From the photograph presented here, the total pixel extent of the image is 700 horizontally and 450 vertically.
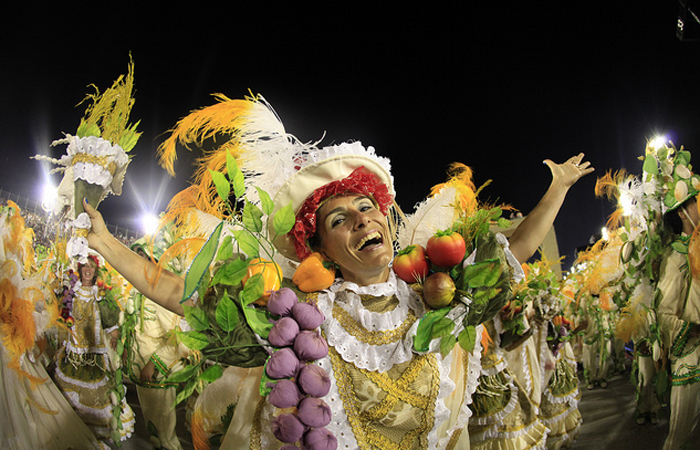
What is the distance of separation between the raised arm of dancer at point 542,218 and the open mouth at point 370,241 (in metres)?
0.58

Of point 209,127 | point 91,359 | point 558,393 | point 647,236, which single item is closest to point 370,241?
point 209,127

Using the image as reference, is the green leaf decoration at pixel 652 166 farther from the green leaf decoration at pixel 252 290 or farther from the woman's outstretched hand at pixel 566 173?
the green leaf decoration at pixel 252 290

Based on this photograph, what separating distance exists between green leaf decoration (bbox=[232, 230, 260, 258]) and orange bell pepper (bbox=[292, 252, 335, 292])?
0.31 meters

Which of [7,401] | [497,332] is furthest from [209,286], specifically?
[497,332]

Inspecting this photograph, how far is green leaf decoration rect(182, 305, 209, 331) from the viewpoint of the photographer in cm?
139

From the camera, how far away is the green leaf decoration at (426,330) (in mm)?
1581

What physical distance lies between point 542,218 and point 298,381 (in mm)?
1193

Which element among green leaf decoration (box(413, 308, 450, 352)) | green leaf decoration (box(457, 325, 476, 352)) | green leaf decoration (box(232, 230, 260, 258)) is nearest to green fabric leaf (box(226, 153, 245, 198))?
green leaf decoration (box(232, 230, 260, 258))

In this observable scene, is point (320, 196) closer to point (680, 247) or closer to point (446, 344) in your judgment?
point (446, 344)

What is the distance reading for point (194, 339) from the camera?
1367 millimetres

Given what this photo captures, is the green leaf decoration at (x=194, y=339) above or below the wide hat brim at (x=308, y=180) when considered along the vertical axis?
below

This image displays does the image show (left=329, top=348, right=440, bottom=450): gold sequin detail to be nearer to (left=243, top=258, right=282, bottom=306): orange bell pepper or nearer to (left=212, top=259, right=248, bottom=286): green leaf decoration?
(left=243, top=258, right=282, bottom=306): orange bell pepper

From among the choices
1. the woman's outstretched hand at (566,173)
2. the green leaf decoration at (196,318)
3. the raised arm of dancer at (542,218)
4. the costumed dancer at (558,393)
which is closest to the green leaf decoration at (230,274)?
the green leaf decoration at (196,318)

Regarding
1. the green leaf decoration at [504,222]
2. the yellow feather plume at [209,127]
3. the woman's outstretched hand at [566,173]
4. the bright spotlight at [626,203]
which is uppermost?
the bright spotlight at [626,203]
